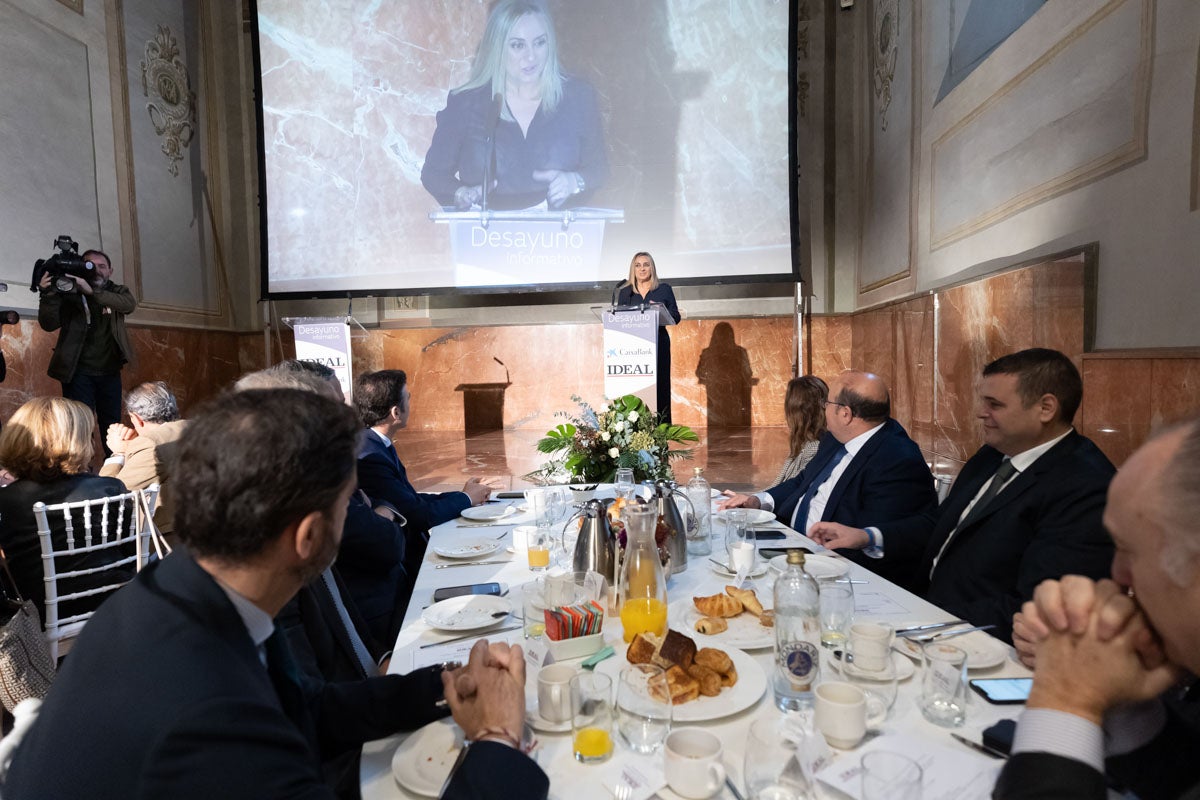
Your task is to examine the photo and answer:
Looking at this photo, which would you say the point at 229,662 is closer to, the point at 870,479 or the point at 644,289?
the point at 870,479

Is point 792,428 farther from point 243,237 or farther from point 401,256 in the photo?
point 243,237

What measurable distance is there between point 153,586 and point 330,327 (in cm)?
575

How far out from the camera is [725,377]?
28.0ft

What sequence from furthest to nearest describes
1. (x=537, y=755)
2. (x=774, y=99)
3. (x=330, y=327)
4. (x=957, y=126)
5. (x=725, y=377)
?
(x=725, y=377) < (x=774, y=99) < (x=330, y=327) < (x=957, y=126) < (x=537, y=755)

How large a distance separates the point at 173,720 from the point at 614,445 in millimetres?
2299

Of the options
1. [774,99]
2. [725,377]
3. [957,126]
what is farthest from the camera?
[725,377]

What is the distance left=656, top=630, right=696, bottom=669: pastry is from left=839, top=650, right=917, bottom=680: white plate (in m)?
0.27

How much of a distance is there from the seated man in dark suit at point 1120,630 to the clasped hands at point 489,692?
0.64m

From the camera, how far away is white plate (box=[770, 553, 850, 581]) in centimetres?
174

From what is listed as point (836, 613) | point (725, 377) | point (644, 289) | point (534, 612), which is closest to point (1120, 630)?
point (836, 613)

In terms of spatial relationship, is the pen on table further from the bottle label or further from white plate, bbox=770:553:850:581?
white plate, bbox=770:553:850:581

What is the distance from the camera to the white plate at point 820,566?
5.71 ft

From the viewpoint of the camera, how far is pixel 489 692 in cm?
105

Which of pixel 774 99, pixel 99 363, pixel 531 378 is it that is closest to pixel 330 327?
pixel 99 363
